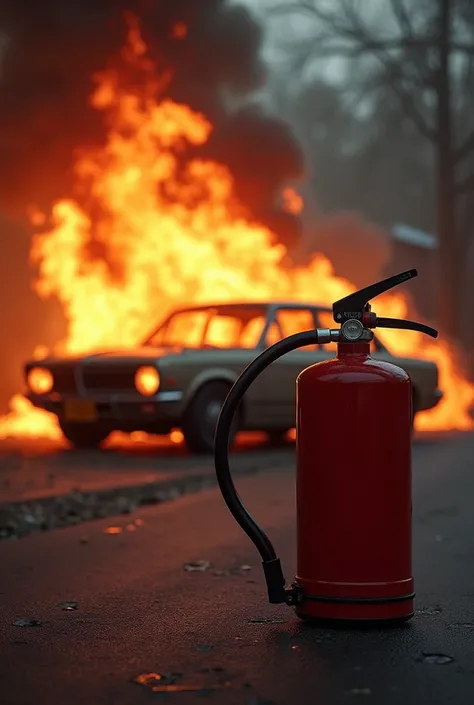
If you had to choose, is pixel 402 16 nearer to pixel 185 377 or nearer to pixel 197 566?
pixel 185 377

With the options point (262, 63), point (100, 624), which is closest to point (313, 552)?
point (100, 624)

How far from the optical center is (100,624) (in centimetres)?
450

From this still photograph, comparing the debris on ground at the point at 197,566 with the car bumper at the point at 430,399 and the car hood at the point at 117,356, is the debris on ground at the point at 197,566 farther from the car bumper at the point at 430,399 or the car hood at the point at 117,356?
the car bumper at the point at 430,399

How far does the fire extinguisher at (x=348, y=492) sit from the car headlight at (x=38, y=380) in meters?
7.36

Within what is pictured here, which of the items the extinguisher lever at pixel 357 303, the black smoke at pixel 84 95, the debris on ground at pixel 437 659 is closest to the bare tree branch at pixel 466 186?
the black smoke at pixel 84 95

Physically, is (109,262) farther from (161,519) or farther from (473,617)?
(473,617)

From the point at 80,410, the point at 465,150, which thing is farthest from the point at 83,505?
the point at 465,150

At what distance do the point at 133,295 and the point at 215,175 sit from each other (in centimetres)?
203

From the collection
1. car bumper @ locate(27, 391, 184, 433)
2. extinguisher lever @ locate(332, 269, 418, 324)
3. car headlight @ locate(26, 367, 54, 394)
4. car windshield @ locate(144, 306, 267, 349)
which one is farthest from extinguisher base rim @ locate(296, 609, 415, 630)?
car headlight @ locate(26, 367, 54, 394)

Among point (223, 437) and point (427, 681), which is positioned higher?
point (223, 437)

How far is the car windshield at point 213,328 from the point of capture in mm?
12078

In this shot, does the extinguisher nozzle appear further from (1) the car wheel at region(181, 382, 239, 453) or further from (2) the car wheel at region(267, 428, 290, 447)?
(2) the car wheel at region(267, 428, 290, 447)

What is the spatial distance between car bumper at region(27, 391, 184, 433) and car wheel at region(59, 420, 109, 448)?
2.26ft

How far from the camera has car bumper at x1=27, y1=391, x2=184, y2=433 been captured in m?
11.0
